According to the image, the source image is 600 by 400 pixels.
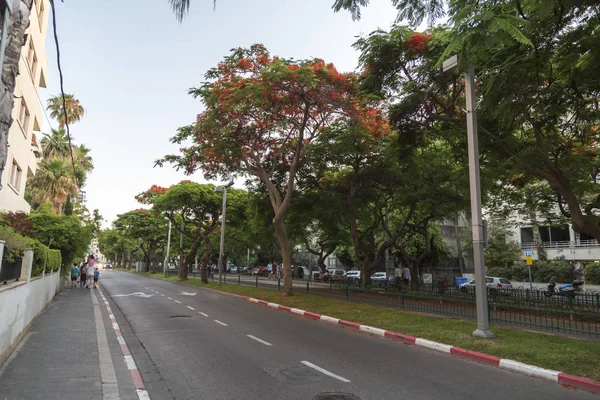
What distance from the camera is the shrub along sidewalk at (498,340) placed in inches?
289

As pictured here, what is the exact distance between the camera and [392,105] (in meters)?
13.5

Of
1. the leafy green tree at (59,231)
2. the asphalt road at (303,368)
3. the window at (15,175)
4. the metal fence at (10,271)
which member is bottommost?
the asphalt road at (303,368)

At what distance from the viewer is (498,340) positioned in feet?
30.2

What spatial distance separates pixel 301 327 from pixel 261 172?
929 centimetres

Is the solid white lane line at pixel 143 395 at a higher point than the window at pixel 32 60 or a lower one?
lower

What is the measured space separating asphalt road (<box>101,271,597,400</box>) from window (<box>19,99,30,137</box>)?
12.0 meters

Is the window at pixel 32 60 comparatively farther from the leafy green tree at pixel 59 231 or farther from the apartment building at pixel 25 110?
the leafy green tree at pixel 59 231

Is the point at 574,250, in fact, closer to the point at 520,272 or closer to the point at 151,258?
the point at 520,272

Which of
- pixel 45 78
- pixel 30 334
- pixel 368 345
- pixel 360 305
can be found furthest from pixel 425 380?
pixel 45 78

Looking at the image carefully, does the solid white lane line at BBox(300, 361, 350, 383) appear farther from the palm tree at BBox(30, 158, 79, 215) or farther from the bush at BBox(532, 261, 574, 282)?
the bush at BBox(532, 261, 574, 282)

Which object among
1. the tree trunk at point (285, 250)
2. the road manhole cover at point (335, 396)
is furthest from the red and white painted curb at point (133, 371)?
the tree trunk at point (285, 250)

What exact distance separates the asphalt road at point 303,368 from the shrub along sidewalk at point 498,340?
2.60 ft

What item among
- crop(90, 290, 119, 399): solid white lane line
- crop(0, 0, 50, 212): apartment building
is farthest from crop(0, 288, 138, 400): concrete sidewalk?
crop(0, 0, 50, 212): apartment building

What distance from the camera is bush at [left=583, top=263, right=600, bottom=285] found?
31.4 meters
